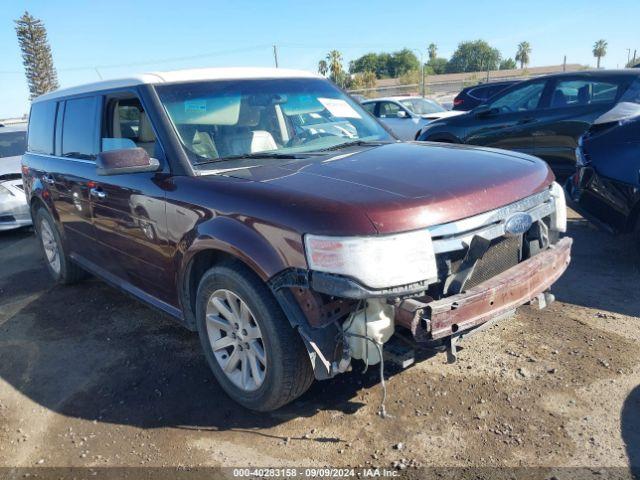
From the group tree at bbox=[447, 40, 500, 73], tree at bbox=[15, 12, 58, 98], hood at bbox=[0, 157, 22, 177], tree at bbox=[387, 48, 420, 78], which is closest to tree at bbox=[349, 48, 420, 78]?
tree at bbox=[387, 48, 420, 78]

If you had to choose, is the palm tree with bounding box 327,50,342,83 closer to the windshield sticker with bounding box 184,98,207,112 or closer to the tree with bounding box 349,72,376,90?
the tree with bounding box 349,72,376,90

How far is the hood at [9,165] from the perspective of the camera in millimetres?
8138

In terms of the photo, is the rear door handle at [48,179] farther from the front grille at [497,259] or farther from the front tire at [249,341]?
the front grille at [497,259]

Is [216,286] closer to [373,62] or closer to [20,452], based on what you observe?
[20,452]

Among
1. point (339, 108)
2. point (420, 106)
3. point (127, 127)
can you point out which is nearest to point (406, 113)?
point (420, 106)

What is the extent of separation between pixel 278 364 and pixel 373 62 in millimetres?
93276

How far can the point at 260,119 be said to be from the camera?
144 inches

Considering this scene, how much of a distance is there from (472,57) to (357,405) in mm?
99700

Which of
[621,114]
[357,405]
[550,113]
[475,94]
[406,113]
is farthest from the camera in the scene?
[475,94]

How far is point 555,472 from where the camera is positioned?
8.06 feet

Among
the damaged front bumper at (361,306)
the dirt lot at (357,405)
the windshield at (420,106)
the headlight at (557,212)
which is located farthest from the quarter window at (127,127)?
the windshield at (420,106)

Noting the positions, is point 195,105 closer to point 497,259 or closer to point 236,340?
point 236,340

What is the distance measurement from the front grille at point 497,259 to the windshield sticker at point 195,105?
198 centimetres

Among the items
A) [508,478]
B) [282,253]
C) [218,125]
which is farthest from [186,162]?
[508,478]
